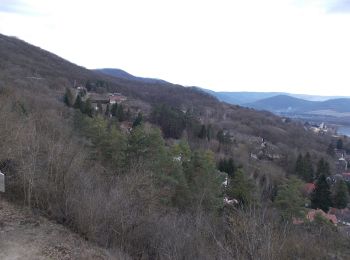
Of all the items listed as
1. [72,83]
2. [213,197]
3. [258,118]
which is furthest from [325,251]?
[258,118]

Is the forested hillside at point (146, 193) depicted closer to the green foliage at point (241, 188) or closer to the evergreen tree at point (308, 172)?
the green foliage at point (241, 188)

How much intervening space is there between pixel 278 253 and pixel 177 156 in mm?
14135

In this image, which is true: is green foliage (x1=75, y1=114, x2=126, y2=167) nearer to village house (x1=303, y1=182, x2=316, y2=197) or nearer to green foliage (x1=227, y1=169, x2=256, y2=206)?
green foliage (x1=227, y1=169, x2=256, y2=206)

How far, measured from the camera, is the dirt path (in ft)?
21.3

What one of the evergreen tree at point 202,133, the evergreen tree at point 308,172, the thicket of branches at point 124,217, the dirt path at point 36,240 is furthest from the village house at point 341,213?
the dirt path at point 36,240

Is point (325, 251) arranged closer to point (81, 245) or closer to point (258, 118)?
point (81, 245)

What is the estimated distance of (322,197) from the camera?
1193 inches

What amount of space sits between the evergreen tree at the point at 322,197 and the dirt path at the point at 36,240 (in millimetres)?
26386

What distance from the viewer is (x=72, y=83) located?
238 ft

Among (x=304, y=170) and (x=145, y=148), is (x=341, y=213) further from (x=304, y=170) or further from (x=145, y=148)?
(x=145, y=148)

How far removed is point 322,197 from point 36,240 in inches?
1069

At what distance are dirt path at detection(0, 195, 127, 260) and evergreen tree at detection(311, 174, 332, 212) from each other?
26386 mm

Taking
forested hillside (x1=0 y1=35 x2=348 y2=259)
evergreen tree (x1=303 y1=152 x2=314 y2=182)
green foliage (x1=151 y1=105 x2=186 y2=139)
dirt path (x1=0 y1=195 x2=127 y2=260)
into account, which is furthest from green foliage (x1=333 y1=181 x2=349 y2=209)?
dirt path (x1=0 y1=195 x2=127 y2=260)

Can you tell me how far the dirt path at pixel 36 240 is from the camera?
6.50 m
